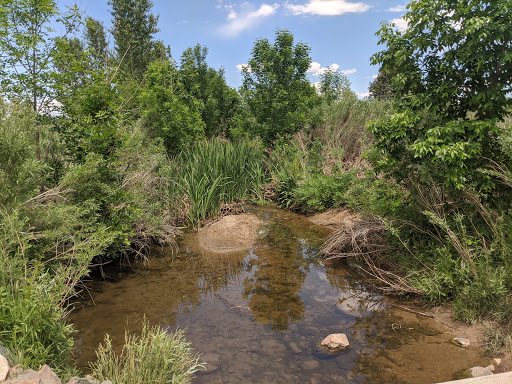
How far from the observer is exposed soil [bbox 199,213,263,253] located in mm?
6949

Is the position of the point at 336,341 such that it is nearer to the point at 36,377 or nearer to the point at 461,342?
the point at 461,342

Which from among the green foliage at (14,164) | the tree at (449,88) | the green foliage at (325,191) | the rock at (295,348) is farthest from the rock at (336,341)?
the green foliage at (325,191)

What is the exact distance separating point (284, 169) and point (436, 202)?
5950mm

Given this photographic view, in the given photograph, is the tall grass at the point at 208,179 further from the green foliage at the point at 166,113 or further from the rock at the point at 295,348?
the rock at the point at 295,348

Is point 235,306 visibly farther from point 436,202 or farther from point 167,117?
point 167,117

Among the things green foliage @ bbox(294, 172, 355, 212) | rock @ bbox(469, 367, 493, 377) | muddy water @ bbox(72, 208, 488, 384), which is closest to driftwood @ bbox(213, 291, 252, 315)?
muddy water @ bbox(72, 208, 488, 384)

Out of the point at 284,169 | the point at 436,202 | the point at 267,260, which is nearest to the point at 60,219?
the point at 267,260

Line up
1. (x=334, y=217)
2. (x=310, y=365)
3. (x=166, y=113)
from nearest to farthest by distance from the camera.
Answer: (x=310, y=365), (x=334, y=217), (x=166, y=113)

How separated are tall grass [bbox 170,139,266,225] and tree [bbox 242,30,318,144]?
1.72m

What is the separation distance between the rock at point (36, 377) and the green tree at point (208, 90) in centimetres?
939

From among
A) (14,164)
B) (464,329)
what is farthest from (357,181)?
(14,164)

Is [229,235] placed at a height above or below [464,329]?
above

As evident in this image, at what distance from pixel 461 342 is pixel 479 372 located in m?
0.52

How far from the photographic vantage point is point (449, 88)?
4527 mm
